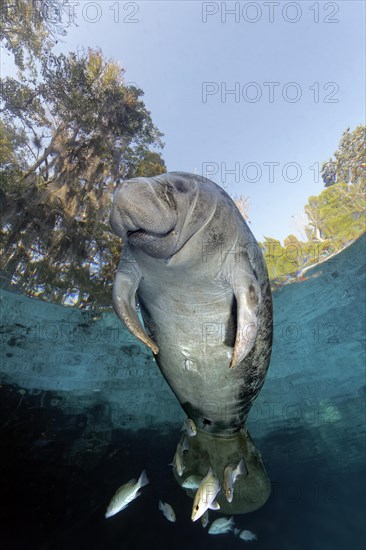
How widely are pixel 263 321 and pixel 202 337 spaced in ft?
2.59

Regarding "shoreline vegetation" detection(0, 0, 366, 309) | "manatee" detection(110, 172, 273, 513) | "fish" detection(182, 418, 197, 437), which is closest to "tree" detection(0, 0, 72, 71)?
"shoreline vegetation" detection(0, 0, 366, 309)

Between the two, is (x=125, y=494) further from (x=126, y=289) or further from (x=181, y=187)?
(x=181, y=187)

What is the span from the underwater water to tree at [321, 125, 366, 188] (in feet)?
6.45

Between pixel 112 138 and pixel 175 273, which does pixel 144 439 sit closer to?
pixel 112 138

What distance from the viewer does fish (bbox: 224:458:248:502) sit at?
14.0ft

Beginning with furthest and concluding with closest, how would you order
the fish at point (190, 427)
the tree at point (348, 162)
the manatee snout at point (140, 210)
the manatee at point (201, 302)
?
the tree at point (348, 162), the fish at point (190, 427), the manatee at point (201, 302), the manatee snout at point (140, 210)

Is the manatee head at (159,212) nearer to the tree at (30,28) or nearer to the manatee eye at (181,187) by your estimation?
the manatee eye at (181,187)

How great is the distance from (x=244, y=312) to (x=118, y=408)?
46.7 feet

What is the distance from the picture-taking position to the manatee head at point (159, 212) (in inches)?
97.2

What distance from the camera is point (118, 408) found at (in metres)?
15.8

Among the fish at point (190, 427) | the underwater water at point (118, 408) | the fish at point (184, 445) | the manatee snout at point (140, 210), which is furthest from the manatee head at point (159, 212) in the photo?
the underwater water at point (118, 408)

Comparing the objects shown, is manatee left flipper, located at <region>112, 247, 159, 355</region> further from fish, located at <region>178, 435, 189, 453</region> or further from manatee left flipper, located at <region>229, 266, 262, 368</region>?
fish, located at <region>178, 435, 189, 453</region>

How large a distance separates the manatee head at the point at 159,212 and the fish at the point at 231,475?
300 cm

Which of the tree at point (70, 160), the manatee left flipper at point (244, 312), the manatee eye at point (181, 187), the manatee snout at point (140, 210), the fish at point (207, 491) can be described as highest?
the tree at point (70, 160)
